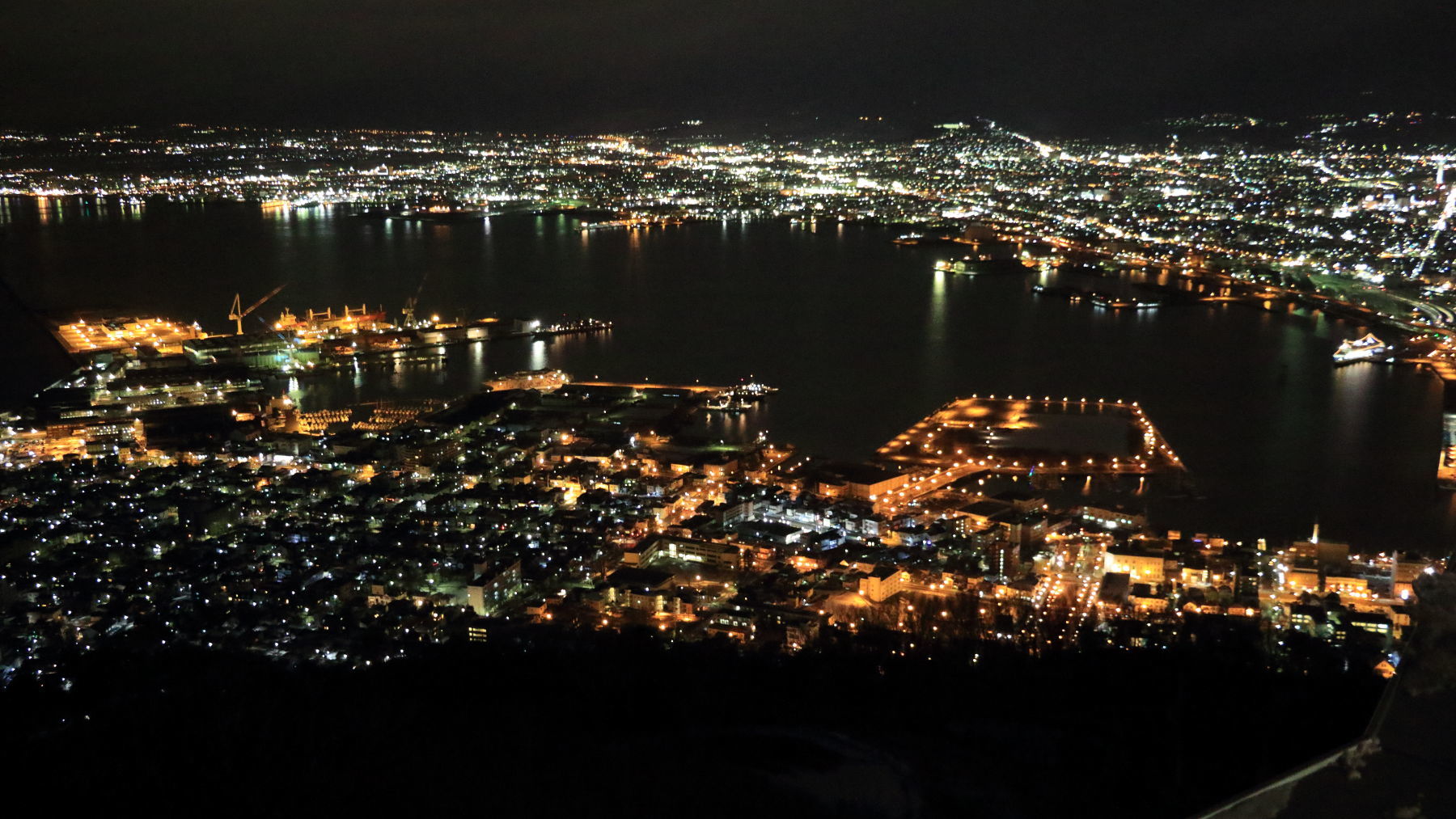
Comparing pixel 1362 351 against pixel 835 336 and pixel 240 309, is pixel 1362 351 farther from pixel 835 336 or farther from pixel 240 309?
pixel 240 309

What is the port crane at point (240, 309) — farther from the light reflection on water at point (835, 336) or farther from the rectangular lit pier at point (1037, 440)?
the rectangular lit pier at point (1037, 440)

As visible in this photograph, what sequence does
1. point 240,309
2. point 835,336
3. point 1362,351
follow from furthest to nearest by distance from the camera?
point 240,309
point 835,336
point 1362,351

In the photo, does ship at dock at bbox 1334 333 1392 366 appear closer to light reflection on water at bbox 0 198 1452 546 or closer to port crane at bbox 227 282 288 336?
light reflection on water at bbox 0 198 1452 546

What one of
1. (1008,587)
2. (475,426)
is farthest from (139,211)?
(1008,587)

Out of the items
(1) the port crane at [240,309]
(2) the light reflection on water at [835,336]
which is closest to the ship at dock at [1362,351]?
(2) the light reflection on water at [835,336]

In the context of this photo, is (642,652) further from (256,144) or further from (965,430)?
(256,144)

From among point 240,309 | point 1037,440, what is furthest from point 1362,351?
point 240,309

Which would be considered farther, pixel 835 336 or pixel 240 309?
pixel 240 309
